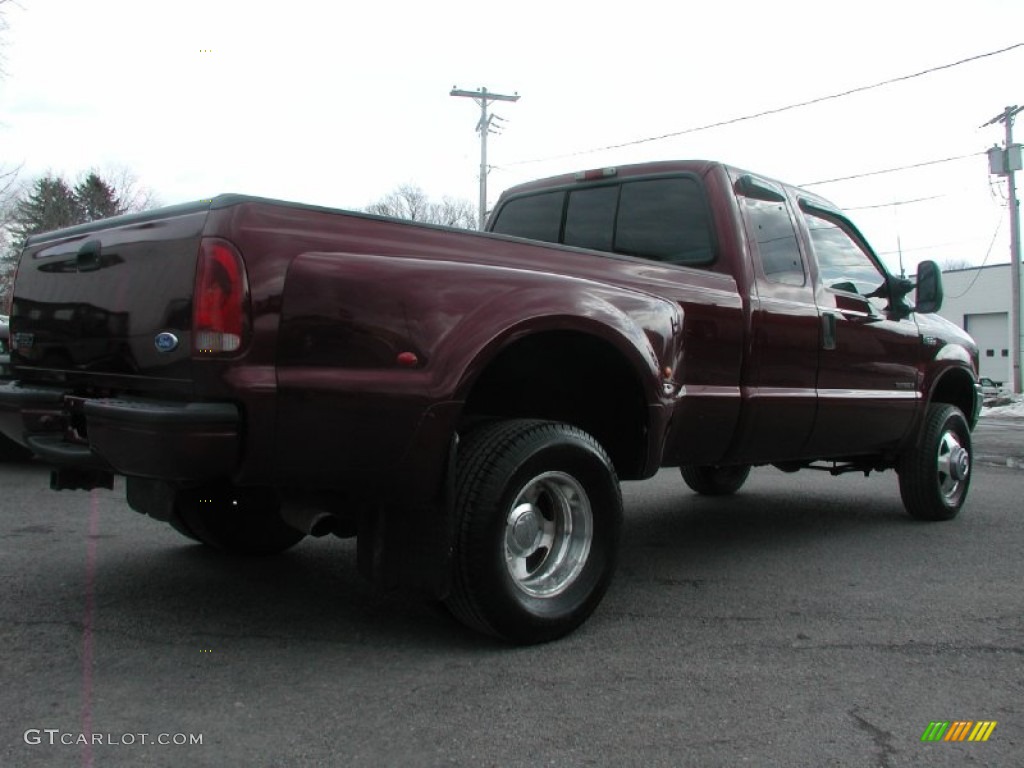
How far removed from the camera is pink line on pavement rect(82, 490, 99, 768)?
2.58m

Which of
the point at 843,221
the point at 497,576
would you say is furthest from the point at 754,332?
the point at 497,576

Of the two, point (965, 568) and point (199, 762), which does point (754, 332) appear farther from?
point (199, 762)

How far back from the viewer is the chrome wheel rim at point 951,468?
6.18 metres

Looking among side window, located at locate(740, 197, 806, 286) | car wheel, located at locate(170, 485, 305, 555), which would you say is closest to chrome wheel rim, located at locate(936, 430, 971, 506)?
side window, located at locate(740, 197, 806, 286)

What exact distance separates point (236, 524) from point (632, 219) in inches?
102

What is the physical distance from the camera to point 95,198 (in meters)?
56.3

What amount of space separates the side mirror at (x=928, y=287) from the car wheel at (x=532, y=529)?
3323mm

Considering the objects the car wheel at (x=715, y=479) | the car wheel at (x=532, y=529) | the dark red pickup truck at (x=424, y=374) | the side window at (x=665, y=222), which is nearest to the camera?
the dark red pickup truck at (x=424, y=374)

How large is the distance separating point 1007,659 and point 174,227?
3330 mm

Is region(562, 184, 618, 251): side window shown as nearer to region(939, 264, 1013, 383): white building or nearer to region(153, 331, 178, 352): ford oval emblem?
region(153, 331, 178, 352): ford oval emblem

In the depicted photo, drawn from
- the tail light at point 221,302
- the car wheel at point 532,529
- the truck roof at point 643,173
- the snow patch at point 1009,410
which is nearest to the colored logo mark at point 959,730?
the car wheel at point 532,529

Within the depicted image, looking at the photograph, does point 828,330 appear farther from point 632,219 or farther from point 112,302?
point 112,302

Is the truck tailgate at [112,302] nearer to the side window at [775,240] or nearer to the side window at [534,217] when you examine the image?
the side window at [534,217]

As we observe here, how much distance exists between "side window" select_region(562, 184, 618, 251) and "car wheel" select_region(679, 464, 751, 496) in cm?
272
